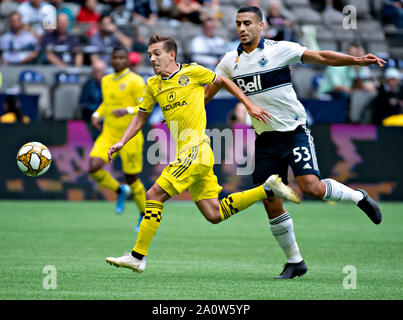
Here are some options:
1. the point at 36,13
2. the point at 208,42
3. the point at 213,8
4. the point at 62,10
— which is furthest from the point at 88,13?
the point at 213,8

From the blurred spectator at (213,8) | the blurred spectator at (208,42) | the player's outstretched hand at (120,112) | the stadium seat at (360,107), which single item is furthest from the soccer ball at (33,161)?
the blurred spectator at (213,8)

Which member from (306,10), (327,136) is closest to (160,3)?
(306,10)

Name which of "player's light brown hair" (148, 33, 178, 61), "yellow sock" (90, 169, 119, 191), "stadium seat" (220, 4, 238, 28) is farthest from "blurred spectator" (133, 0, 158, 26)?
"player's light brown hair" (148, 33, 178, 61)

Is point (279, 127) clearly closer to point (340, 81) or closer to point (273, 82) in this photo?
point (273, 82)

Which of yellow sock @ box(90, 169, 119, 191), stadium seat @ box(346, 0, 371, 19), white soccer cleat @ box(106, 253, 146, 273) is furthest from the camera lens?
stadium seat @ box(346, 0, 371, 19)

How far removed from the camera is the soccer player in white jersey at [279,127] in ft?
26.1

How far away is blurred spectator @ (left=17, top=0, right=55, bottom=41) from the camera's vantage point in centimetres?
1841

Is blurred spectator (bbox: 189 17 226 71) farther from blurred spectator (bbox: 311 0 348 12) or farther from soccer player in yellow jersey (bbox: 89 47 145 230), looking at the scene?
soccer player in yellow jersey (bbox: 89 47 145 230)

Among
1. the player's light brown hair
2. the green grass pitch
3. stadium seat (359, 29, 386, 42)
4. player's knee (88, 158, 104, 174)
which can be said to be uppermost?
stadium seat (359, 29, 386, 42)

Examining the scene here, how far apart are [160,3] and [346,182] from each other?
6801mm

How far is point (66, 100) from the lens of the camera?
54.9ft

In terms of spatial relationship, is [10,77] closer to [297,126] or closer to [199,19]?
[199,19]

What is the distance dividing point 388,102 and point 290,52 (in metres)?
9.63

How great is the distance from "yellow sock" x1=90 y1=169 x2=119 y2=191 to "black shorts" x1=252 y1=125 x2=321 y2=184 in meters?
5.12
